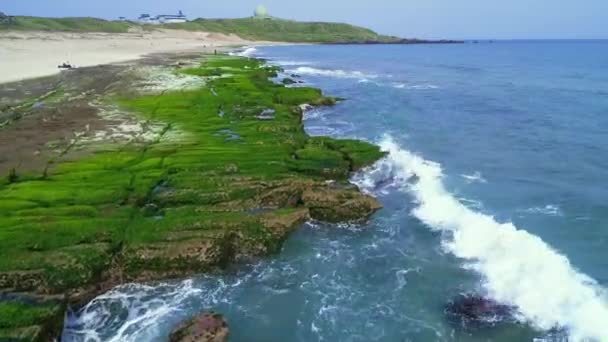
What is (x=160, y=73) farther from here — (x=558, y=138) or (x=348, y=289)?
(x=348, y=289)

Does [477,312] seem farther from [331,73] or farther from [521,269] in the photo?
[331,73]

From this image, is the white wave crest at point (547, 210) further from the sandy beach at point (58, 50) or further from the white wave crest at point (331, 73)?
the white wave crest at point (331, 73)

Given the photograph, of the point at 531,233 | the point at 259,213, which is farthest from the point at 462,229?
the point at 259,213

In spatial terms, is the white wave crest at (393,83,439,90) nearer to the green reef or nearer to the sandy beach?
the green reef

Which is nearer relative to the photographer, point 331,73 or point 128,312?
point 128,312

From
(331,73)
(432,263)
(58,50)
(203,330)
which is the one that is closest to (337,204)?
(432,263)

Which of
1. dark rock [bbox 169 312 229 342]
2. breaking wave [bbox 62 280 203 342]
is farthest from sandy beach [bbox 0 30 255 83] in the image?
dark rock [bbox 169 312 229 342]

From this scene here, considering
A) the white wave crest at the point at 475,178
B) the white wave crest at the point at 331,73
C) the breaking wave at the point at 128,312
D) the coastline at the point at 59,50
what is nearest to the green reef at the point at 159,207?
the breaking wave at the point at 128,312
